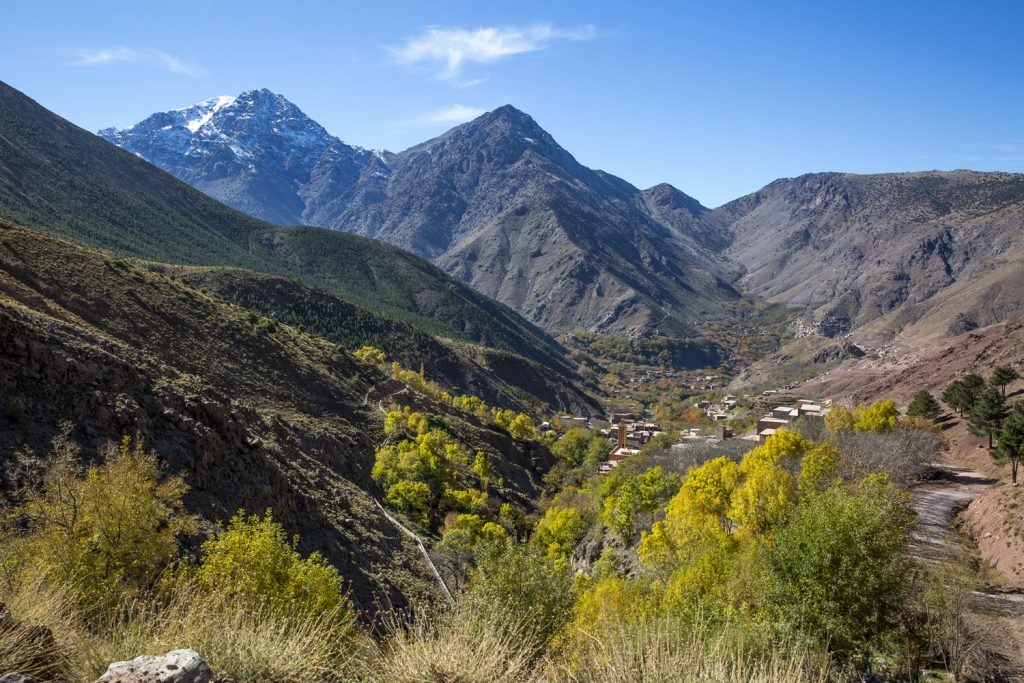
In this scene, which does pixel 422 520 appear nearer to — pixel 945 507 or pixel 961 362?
pixel 945 507

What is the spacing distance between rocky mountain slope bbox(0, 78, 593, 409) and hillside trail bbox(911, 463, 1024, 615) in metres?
113

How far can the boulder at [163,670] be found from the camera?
515 cm

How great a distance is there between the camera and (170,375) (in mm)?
28656

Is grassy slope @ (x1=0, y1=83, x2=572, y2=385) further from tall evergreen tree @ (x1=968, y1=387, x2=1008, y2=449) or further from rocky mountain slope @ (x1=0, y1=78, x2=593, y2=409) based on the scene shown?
tall evergreen tree @ (x1=968, y1=387, x2=1008, y2=449)

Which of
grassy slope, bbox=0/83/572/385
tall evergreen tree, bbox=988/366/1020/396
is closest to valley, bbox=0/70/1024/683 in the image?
tall evergreen tree, bbox=988/366/1020/396

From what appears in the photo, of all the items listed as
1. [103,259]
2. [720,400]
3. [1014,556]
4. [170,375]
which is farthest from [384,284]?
[1014,556]

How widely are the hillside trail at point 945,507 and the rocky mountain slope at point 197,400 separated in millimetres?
20573

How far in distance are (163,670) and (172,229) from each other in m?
163

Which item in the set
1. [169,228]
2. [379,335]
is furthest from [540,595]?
[169,228]

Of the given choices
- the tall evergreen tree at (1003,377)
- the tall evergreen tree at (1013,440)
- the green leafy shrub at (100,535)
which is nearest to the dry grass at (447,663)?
the green leafy shrub at (100,535)

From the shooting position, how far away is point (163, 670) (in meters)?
5.21

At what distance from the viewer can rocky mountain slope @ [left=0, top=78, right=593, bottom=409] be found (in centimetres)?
11462

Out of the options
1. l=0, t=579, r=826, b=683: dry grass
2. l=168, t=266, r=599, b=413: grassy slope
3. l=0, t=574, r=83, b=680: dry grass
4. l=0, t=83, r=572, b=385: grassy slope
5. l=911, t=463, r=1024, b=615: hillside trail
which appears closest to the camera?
l=0, t=574, r=83, b=680: dry grass

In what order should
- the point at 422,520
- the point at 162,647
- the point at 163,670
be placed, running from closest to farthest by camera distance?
the point at 163,670 → the point at 162,647 → the point at 422,520
